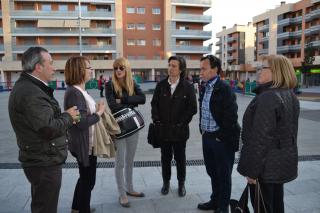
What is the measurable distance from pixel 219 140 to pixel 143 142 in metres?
4.35

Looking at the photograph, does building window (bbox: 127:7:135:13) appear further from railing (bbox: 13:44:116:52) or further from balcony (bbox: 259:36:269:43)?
balcony (bbox: 259:36:269:43)

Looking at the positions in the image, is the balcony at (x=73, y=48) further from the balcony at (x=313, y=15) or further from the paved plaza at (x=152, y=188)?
the paved plaza at (x=152, y=188)

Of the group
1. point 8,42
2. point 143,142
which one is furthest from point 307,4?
point 143,142

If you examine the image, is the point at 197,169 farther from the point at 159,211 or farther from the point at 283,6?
the point at 283,6

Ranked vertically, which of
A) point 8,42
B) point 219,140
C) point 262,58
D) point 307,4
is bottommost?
point 219,140

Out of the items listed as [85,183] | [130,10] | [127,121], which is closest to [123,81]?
[127,121]

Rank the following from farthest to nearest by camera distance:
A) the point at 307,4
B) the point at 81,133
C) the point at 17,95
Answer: the point at 307,4 → the point at 81,133 → the point at 17,95

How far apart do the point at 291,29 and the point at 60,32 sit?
45.1 metres

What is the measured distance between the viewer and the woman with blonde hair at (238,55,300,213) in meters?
2.42

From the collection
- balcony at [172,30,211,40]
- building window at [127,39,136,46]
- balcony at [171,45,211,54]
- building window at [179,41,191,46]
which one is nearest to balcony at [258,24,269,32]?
balcony at [172,30,211,40]

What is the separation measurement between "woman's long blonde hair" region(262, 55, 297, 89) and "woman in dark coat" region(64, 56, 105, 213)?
5.81 ft

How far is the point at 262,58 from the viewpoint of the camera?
8.64 ft

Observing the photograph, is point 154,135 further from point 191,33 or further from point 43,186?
point 191,33

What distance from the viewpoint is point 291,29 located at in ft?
196
